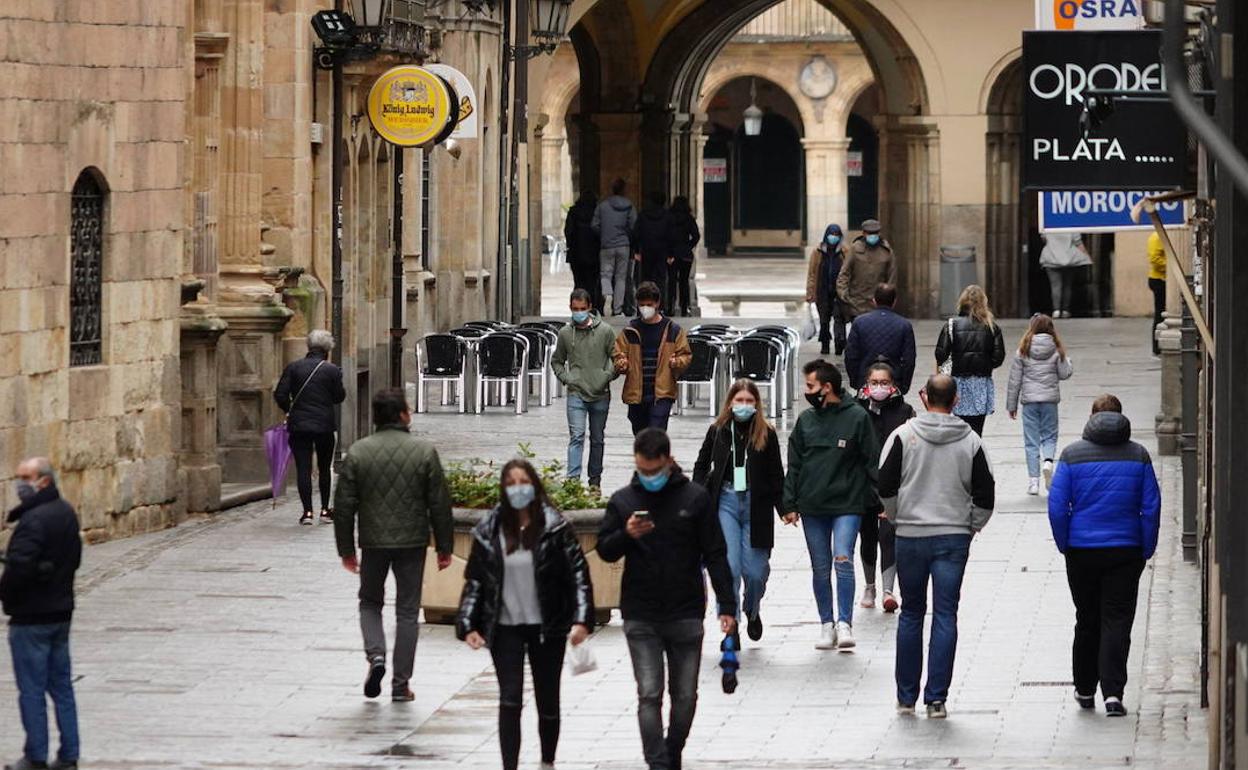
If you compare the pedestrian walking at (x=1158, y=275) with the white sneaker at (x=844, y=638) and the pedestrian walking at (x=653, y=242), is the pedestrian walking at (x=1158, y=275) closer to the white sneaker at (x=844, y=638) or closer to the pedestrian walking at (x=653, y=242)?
the pedestrian walking at (x=653, y=242)

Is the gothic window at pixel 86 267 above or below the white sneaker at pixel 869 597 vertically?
above

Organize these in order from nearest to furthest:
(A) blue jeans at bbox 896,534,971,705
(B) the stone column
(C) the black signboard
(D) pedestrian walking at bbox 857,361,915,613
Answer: (C) the black signboard < (A) blue jeans at bbox 896,534,971,705 < (D) pedestrian walking at bbox 857,361,915,613 < (B) the stone column

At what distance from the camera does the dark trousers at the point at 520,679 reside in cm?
1088

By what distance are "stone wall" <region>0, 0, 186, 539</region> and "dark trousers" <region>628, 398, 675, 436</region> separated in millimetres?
3296

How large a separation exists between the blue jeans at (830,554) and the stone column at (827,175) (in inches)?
1985

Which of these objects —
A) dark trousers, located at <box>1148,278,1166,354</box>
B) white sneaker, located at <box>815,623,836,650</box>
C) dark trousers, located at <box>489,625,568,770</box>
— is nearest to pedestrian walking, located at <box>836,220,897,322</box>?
dark trousers, located at <box>1148,278,1166,354</box>

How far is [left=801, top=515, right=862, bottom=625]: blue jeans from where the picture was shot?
1434 centimetres

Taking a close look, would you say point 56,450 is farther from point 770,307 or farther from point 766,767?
point 770,307

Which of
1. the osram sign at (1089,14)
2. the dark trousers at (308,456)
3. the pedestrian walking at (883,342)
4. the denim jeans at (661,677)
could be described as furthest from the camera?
the pedestrian walking at (883,342)

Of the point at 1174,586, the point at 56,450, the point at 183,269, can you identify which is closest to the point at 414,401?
the point at 183,269

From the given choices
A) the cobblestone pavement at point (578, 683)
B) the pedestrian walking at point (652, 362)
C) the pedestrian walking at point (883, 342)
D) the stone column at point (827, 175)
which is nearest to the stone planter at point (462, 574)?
the cobblestone pavement at point (578, 683)

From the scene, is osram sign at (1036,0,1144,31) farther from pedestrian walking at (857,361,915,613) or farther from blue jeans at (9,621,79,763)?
blue jeans at (9,621,79,763)

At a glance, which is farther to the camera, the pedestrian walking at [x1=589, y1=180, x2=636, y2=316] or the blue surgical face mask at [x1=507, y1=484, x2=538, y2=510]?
the pedestrian walking at [x1=589, y1=180, x2=636, y2=316]

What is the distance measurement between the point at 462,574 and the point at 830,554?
6.70ft
